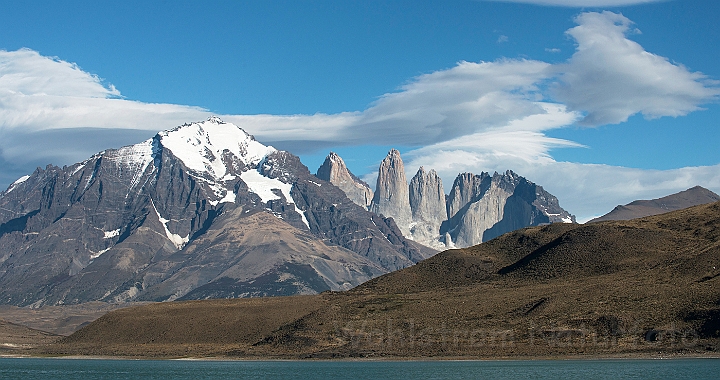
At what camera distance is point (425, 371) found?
6575 inches

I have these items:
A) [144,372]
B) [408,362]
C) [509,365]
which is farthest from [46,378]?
[509,365]

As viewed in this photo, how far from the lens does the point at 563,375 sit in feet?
479

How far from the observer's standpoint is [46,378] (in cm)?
16650

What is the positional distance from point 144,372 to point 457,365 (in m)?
62.7

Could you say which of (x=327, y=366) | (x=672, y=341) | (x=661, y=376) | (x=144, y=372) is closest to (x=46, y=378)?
(x=144, y=372)

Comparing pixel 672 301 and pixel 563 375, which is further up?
pixel 672 301

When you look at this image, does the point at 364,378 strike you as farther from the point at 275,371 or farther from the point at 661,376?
the point at 661,376

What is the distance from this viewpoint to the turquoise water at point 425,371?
14662cm

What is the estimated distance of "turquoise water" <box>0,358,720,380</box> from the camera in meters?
147

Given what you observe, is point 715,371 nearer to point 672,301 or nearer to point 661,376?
point 661,376

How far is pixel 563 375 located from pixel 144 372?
3328 inches

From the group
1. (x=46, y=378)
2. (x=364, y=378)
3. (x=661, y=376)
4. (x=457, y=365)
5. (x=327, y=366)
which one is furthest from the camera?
(x=327, y=366)

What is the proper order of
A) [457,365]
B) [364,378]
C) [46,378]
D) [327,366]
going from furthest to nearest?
[327,366] < [457,365] < [46,378] < [364,378]

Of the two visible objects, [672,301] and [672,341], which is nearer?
[672,341]
